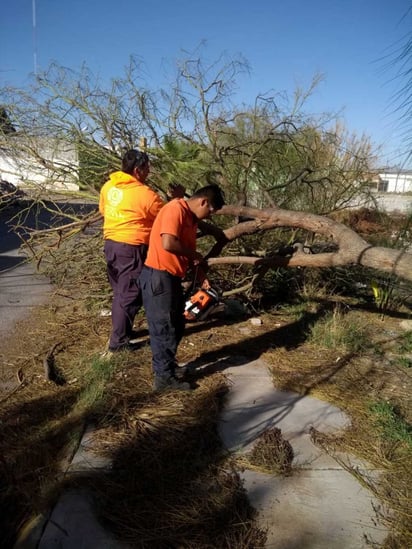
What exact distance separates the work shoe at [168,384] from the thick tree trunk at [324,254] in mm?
1572

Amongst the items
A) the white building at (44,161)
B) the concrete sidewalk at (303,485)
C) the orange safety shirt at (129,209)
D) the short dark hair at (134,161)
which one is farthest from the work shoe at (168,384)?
the white building at (44,161)

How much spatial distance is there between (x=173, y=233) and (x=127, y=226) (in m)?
0.83

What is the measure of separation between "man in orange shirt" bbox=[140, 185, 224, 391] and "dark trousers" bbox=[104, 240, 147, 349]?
0.52 metres

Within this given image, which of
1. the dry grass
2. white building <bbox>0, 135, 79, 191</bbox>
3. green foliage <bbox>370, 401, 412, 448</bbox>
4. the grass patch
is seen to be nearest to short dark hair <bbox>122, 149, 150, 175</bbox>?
the dry grass

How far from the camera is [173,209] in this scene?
3.15m

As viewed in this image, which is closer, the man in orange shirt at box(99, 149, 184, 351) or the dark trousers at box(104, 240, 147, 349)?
the man in orange shirt at box(99, 149, 184, 351)

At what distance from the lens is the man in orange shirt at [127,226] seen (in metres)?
3.71

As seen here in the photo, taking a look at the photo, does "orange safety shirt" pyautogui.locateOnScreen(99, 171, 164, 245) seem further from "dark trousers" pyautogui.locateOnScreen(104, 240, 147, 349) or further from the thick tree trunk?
the thick tree trunk

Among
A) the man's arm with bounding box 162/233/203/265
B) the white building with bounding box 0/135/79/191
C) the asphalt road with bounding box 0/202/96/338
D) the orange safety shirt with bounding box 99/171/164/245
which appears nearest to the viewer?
the man's arm with bounding box 162/233/203/265

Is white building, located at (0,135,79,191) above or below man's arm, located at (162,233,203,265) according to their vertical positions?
above

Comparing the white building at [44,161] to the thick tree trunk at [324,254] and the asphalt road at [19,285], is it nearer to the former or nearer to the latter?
the asphalt road at [19,285]

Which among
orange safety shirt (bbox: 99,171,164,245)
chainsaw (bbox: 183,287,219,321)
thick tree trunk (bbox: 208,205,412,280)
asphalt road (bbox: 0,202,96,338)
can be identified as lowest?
asphalt road (bbox: 0,202,96,338)

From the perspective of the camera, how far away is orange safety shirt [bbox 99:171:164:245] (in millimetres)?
3693

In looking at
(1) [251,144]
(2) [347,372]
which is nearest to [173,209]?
(2) [347,372]
